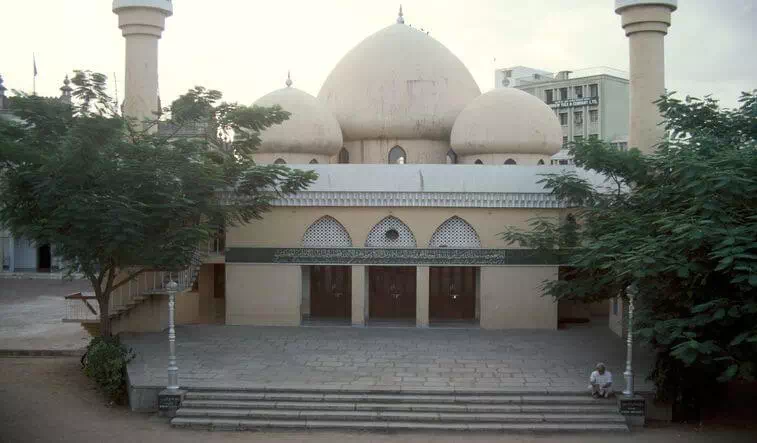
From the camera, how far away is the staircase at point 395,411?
14.4 metres

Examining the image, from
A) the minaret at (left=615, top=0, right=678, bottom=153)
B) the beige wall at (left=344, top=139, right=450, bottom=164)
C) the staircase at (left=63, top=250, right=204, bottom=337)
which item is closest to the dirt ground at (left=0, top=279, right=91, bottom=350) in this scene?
the staircase at (left=63, top=250, right=204, bottom=337)

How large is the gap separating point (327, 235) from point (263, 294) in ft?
7.04

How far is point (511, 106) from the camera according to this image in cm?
2331

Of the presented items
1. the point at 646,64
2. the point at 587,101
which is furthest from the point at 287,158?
the point at 587,101

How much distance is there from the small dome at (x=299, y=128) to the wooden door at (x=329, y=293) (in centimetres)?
329

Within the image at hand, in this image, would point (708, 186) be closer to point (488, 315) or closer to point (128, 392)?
point (488, 315)

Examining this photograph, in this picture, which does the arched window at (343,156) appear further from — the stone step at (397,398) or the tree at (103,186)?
the stone step at (397,398)

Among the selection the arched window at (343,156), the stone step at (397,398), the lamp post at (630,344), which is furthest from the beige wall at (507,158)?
the stone step at (397,398)

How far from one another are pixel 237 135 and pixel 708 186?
10709 mm

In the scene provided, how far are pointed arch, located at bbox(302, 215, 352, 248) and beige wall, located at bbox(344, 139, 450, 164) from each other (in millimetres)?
3784

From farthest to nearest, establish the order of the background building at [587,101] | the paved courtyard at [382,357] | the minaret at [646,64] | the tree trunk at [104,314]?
the background building at [587,101]
the minaret at [646,64]
the tree trunk at [104,314]
the paved courtyard at [382,357]

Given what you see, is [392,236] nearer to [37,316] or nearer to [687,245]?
[687,245]

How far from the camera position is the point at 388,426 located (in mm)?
14328

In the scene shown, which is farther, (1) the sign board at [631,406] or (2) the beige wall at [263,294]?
(2) the beige wall at [263,294]
